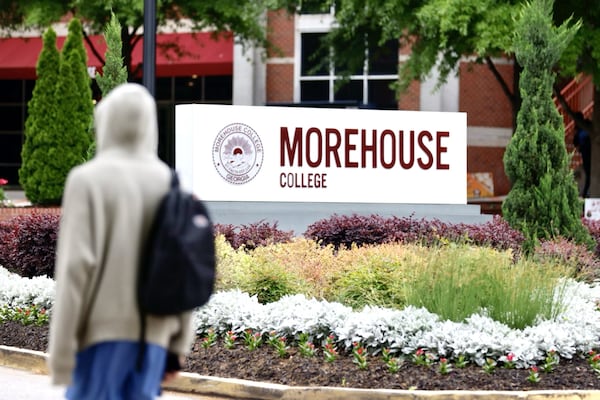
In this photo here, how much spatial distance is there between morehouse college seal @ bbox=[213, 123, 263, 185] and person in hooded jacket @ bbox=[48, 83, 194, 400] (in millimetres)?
11420

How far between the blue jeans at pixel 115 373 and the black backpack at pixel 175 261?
19cm

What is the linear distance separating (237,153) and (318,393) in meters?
8.11

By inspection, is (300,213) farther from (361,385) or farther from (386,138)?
(361,385)

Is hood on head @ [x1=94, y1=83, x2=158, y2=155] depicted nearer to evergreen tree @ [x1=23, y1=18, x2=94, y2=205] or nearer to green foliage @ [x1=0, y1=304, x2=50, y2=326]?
green foliage @ [x1=0, y1=304, x2=50, y2=326]

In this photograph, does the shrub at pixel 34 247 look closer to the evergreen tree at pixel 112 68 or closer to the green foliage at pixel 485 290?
the evergreen tree at pixel 112 68

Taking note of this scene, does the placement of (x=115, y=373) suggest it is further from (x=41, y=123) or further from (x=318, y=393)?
(x=41, y=123)

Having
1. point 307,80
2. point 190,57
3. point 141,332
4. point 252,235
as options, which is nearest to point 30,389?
point 141,332

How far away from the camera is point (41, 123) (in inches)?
981

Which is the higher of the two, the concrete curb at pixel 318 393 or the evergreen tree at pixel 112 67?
the evergreen tree at pixel 112 67

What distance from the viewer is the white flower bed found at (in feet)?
30.9

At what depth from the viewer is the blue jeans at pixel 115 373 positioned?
187 inches

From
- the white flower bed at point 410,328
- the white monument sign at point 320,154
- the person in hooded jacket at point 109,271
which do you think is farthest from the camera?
the white monument sign at point 320,154

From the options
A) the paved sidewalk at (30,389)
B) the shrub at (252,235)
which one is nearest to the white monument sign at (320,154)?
the shrub at (252,235)

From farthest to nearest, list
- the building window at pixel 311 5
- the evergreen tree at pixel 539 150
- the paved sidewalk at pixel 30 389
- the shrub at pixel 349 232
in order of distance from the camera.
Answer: the building window at pixel 311 5, the evergreen tree at pixel 539 150, the shrub at pixel 349 232, the paved sidewalk at pixel 30 389
